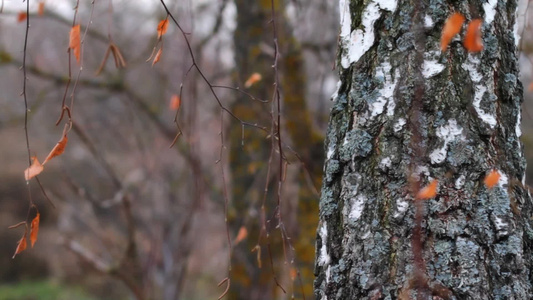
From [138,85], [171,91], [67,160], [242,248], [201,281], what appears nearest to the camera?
[242,248]

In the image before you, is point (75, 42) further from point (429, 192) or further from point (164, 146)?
point (164, 146)

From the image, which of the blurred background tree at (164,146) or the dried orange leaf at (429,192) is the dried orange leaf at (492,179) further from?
the blurred background tree at (164,146)

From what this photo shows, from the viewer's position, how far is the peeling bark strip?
113 centimetres

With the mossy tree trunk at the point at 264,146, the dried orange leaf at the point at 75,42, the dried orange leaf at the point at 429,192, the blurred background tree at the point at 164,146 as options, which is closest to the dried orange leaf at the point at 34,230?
the dried orange leaf at the point at 75,42

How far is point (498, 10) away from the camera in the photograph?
4.04 ft

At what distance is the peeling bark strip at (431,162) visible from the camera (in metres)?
1.13

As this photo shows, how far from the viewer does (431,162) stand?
1.16m

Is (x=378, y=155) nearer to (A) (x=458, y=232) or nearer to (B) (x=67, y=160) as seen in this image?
(A) (x=458, y=232)

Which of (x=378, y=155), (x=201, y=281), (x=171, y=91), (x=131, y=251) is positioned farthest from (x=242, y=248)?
(x=201, y=281)

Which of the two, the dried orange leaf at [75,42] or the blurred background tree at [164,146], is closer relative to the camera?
→ the dried orange leaf at [75,42]

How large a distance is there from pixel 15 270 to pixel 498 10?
10253mm

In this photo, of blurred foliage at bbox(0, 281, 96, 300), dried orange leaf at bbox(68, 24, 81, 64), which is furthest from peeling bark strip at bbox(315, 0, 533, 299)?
blurred foliage at bbox(0, 281, 96, 300)

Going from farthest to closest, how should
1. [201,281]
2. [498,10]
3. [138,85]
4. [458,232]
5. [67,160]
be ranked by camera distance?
[201,281] < [67,160] < [138,85] < [498,10] < [458,232]

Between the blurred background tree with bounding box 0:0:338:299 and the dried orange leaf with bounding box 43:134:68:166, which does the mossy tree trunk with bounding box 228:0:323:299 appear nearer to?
the blurred background tree with bounding box 0:0:338:299
